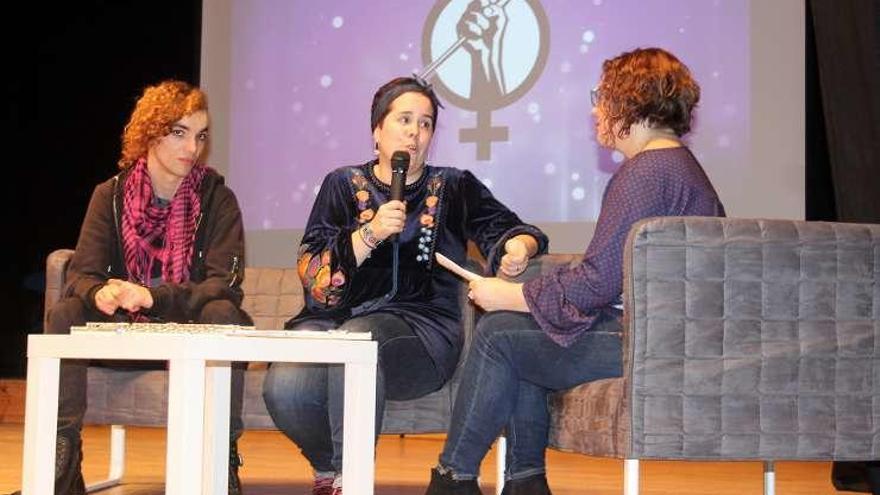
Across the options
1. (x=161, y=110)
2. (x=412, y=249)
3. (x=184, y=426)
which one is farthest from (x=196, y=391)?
(x=161, y=110)

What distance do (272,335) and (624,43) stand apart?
2.73 m

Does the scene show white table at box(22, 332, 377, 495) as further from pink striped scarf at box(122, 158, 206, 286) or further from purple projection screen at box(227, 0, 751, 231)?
purple projection screen at box(227, 0, 751, 231)

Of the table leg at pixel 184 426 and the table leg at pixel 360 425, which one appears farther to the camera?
the table leg at pixel 360 425

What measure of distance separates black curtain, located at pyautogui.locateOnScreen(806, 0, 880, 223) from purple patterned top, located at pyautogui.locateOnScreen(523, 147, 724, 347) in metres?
1.41

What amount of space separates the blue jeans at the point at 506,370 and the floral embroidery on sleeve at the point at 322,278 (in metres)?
0.42

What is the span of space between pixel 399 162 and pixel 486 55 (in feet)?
7.06

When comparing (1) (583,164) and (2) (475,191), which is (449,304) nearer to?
(2) (475,191)

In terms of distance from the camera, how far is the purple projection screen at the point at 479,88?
13.7 feet

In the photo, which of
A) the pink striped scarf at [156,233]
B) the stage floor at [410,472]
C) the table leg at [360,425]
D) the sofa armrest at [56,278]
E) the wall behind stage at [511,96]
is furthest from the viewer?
the wall behind stage at [511,96]

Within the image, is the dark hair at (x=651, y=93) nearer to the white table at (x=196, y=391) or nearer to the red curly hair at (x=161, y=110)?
the white table at (x=196, y=391)

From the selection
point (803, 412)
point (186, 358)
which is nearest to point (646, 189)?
point (803, 412)

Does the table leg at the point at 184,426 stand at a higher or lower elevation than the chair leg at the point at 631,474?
higher

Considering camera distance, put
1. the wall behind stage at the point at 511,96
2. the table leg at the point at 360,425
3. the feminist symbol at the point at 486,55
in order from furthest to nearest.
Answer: the feminist symbol at the point at 486,55
the wall behind stage at the point at 511,96
the table leg at the point at 360,425

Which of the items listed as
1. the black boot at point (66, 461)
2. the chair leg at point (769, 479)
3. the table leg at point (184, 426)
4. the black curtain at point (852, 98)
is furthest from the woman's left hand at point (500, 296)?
the black curtain at point (852, 98)
